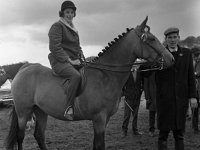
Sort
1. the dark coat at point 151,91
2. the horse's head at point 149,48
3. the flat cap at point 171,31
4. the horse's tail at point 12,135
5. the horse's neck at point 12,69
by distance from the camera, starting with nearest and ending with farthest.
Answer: the horse's head at point 149,48, the flat cap at point 171,31, the horse's tail at point 12,135, the dark coat at point 151,91, the horse's neck at point 12,69

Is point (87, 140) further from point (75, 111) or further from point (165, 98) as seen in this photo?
point (165, 98)

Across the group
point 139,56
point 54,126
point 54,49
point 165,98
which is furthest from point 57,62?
point 54,126

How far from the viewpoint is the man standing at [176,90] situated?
526 centimetres

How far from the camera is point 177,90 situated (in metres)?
5.26

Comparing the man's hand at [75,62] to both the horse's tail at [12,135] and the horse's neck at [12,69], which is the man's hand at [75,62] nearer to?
the horse's tail at [12,135]

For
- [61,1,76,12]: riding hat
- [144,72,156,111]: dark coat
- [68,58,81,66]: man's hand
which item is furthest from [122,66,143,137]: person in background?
[61,1,76,12]: riding hat

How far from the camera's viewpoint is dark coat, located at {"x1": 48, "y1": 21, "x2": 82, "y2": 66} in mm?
5574

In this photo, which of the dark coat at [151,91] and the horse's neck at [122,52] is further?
the dark coat at [151,91]

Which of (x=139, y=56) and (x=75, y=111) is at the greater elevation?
(x=139, y=56)

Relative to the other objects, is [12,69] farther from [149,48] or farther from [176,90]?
[176,90]

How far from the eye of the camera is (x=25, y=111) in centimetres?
626

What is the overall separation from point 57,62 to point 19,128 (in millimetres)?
1717

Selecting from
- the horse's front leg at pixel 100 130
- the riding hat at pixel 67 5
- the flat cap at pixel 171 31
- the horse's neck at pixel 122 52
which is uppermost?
the riding hat at pixel 67 5

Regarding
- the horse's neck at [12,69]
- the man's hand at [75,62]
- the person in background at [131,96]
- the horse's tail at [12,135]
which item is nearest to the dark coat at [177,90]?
the man's hand at [75,62]
